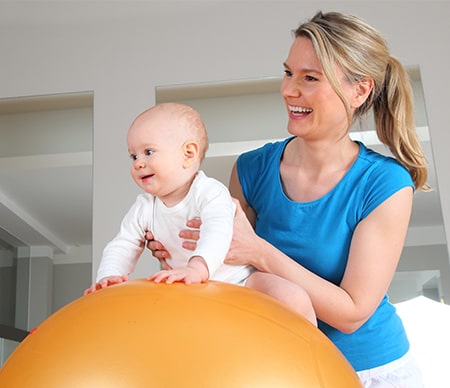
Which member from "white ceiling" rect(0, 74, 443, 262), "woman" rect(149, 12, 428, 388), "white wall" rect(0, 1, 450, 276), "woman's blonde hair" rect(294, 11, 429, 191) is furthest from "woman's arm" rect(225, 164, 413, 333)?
"white wall" rect(0, 1, 450, 276)

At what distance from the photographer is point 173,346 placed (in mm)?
761

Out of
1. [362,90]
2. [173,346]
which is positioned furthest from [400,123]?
[173,346]

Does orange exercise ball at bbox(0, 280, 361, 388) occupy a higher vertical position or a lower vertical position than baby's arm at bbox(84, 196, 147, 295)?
lower

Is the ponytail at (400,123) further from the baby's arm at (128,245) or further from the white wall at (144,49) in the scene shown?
the white wall at (144,49)

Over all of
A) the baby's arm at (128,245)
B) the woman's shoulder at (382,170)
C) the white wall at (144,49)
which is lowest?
the baby's arm at (128,245)

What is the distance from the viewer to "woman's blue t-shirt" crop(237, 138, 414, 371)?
4.42ft

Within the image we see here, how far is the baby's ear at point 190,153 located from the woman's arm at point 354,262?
13 cm

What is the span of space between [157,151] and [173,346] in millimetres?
496

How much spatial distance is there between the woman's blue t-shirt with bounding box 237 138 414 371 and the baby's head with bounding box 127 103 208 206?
26cm

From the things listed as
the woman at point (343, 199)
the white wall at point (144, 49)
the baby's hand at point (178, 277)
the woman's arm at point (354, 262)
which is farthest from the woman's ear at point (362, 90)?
the white wall at point (144, 49)

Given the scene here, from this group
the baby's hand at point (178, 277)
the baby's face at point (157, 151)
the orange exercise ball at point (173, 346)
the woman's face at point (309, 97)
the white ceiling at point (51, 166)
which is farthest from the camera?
the white ceiling at point (51, 166)

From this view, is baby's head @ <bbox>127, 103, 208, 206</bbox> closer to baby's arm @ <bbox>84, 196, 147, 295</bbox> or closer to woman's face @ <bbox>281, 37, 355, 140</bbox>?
baby's arm @ <bbox>84, 196, 147, 295</bbox>

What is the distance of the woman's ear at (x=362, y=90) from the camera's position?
1.41 m

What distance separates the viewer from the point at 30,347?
844 millimetres
